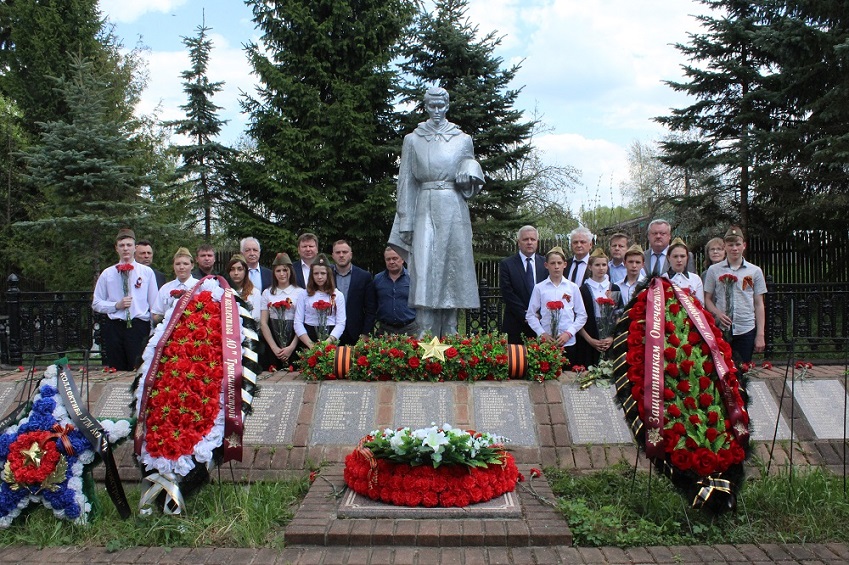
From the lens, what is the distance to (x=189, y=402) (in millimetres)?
4195

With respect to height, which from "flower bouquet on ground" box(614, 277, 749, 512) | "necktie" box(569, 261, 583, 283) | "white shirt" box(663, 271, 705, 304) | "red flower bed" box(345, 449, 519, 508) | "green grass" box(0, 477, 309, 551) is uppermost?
"necktie" box(569, 261, 583, 283)

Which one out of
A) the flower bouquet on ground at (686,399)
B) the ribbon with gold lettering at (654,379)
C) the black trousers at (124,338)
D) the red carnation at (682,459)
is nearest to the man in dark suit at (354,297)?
the black trousers at (124,338)

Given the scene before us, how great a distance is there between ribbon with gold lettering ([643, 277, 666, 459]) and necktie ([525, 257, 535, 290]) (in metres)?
2.49

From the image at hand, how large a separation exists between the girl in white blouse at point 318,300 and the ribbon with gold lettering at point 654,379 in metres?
3.07

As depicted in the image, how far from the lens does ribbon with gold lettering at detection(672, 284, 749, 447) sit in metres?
4.06

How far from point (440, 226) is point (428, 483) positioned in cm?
284

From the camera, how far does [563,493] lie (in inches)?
183

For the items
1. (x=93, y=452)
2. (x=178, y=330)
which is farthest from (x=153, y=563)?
(x=178, y=330)

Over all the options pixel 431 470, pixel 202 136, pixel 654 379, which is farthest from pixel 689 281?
pixel 202 136

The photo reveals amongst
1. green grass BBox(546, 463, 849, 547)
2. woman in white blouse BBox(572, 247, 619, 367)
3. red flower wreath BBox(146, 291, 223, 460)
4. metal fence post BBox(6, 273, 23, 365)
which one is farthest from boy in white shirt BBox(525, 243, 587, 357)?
metal fence post BBox(6, 273, 23, 365)

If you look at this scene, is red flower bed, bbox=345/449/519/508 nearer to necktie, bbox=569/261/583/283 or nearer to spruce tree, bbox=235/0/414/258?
necktie, bbox=569/261/583/283

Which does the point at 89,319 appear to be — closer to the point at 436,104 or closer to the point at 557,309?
the point at 436,104

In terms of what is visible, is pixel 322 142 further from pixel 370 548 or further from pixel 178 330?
pixel 370 548

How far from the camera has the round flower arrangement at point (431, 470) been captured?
165 inches
